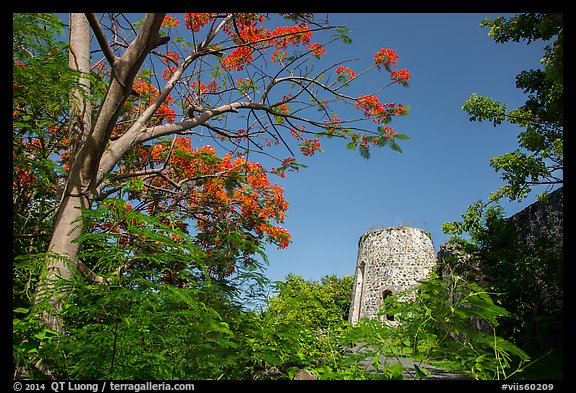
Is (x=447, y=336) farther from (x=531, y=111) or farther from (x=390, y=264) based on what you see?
(x=390, y=264)

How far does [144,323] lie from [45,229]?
3.14 metres

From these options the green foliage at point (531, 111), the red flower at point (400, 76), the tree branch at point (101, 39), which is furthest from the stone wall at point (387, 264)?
the tree branch at point (101, 39)

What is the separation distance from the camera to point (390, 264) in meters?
17.9

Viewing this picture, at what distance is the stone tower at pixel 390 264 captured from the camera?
1762cm

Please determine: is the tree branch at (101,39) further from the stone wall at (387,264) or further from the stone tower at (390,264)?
the stone tower at (390,264)

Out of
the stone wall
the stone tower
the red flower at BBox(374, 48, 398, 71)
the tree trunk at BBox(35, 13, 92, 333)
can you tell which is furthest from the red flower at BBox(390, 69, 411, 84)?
the stone tower

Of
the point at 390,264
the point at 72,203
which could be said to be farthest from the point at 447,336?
the point at 390,264

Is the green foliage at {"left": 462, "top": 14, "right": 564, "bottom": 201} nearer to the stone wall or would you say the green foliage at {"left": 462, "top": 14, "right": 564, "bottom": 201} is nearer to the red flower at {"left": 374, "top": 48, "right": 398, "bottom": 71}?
the red flower at {"left": 374, "top": 48, "right": 398, "bottom": 71}

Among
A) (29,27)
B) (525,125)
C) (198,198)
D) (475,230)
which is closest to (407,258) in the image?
(475,230)

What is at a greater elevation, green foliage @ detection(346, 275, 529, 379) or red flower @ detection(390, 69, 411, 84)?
red flower @ detection(390, 69, 411, 84)

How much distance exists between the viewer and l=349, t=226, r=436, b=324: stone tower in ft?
57.8

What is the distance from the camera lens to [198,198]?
666 cm

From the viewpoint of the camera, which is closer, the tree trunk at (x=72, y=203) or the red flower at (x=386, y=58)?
the tree trunk at (x=72, y=203)
